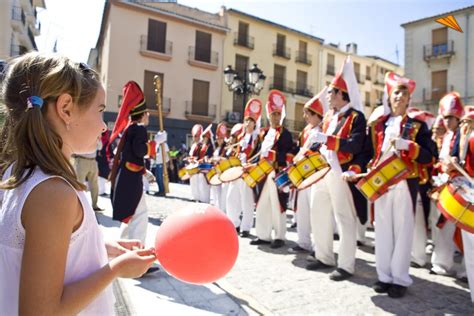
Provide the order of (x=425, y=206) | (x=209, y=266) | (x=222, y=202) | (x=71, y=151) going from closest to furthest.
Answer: (x=71, y=151) → (x=209, y=266) → (x=425, y=206) → (x=222, y=202)

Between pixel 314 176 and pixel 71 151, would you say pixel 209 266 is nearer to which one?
pixel 71 151

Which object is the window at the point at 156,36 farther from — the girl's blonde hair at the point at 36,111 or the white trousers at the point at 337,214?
the girl's blonde hair at the point at 36,111

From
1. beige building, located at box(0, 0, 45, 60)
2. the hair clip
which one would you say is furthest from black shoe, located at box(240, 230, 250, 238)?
beige building, located at box(0, 0, 45, 60)

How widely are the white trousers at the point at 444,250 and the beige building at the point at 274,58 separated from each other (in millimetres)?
25824

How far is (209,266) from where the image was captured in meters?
1.54

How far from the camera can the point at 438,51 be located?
2822 cm

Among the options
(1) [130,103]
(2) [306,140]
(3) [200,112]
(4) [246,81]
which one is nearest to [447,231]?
(2) [306,140]

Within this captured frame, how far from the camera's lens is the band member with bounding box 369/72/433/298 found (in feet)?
12.8

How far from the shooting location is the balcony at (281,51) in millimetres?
34219

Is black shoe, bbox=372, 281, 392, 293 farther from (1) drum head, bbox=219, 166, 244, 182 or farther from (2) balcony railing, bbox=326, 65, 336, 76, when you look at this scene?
(2) balcony railing, bbox=326, 65, 336, 76

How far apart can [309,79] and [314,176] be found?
110ft

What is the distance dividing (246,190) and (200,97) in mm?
23616

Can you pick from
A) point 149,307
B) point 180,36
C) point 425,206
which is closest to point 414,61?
point 180,36

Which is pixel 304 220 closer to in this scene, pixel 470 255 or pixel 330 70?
pixel 470 255
